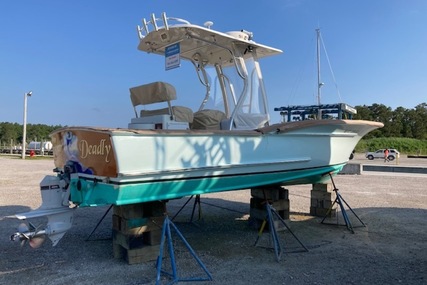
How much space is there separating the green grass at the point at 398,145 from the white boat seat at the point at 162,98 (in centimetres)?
5453

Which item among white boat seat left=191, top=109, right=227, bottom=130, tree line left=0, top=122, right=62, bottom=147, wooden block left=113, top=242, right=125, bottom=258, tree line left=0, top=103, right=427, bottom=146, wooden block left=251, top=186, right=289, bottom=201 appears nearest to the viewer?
wooden block left=113, top=242, right=125, bottom=258

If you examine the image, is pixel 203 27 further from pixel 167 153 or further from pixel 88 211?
pixel 88 211

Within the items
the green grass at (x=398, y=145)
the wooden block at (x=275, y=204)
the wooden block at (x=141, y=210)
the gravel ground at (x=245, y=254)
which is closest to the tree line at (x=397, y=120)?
the green grass at (x=398, y=145)

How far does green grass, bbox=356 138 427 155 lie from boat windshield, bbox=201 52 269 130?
174ft

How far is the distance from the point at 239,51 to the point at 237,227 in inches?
132

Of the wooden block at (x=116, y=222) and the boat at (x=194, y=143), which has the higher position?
the boat at (x=194, y=143)

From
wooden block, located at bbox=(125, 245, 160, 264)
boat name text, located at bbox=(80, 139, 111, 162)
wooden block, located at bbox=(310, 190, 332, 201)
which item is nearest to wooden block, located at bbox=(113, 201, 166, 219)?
wooden block, located at bbox=(125, 245, 160, 264)

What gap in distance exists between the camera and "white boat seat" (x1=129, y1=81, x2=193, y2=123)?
208 inches

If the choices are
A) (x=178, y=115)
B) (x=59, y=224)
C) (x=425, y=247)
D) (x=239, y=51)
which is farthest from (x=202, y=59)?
(x=425, y=247)

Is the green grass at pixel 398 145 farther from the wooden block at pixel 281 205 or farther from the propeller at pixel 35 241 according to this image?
the propeller at pixel 35 241

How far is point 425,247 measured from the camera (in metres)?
5.56

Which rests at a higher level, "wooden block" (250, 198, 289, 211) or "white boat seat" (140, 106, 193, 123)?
"white boat seat" (140, 106, 193, 123)

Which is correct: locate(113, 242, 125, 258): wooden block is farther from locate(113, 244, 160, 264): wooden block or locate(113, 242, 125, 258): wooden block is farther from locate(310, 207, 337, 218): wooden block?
locate(310, 207, 337, 218): wooden block

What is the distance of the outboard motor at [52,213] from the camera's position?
163 inches
